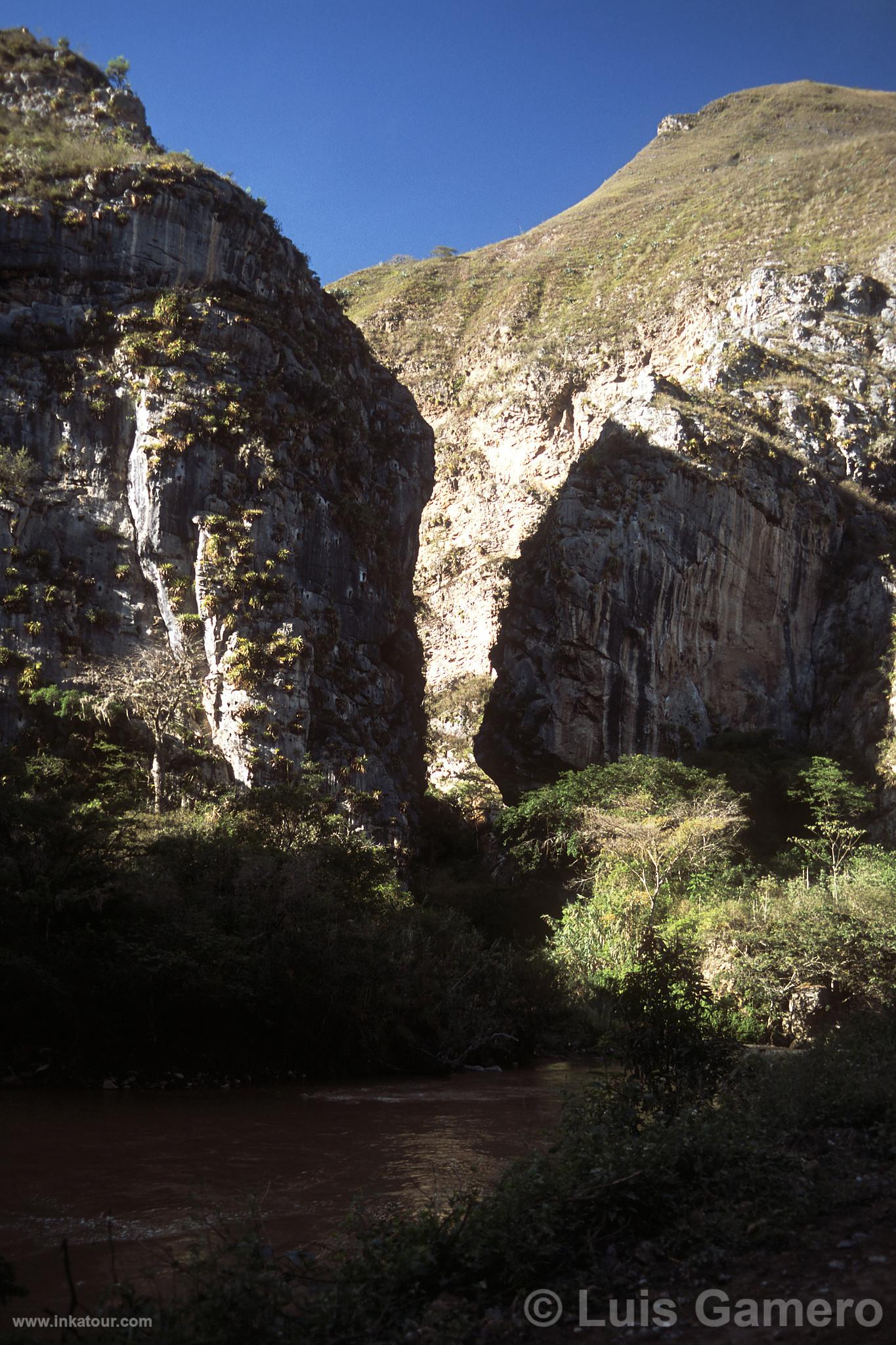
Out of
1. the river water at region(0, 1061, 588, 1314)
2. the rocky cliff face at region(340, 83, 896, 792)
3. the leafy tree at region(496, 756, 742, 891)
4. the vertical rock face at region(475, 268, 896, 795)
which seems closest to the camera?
the river water at region(0, 1061, 588, 1314)

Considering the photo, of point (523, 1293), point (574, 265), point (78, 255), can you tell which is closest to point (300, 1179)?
point (523, 1293)

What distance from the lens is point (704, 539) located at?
5212 centimetres

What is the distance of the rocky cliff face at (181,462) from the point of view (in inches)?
1284

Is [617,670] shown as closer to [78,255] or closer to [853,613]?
[853,613]

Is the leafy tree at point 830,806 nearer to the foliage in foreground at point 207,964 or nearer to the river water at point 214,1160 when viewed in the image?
the foliage in foreground at point 207,964

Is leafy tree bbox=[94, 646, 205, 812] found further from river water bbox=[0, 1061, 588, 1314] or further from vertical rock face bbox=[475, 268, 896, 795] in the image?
vertical rock face bbox=[475, 268, 896, 795]

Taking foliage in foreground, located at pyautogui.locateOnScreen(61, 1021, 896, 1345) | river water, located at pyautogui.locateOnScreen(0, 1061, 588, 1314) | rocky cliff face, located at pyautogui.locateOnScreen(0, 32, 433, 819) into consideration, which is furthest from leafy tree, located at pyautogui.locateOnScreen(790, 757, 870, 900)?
foliage in foreground, located at pyautogui.locateOnScreen(61, 1021, 896, 1345)

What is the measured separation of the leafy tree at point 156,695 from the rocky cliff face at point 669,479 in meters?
19.5

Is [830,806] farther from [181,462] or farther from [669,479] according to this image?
[181,462]

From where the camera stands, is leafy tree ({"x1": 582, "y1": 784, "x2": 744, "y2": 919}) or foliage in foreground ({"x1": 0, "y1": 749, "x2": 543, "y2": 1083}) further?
leafy tree ({"x1": 582, "y1": 784, "x2": 744, "y2": 919})

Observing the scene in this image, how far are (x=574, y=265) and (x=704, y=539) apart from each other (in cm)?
4434

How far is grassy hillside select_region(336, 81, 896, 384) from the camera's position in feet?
244

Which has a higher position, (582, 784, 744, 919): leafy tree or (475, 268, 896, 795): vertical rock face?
(475, 268, 896, 795): vertical rock face

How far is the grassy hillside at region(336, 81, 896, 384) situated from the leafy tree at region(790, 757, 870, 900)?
39258 mm
